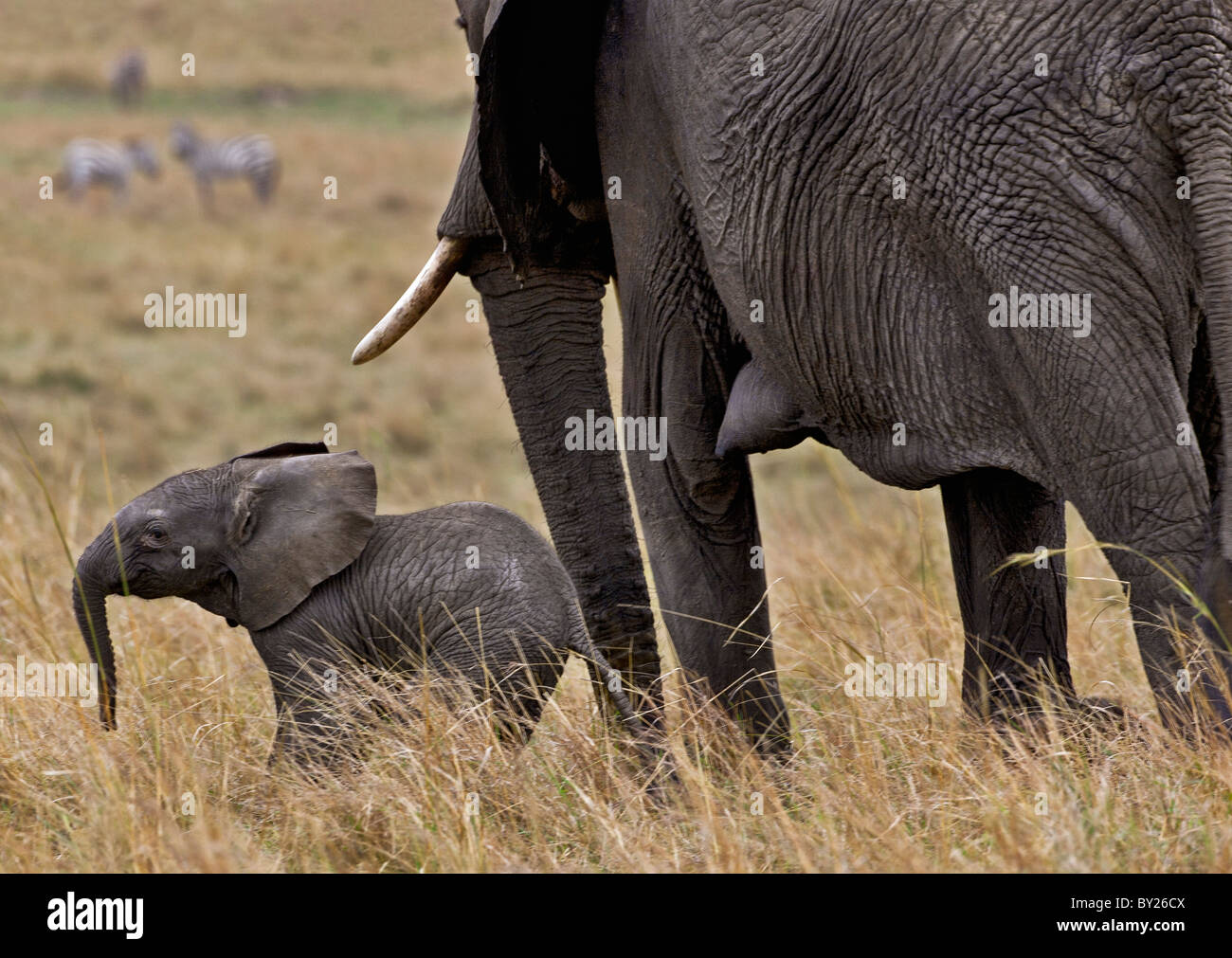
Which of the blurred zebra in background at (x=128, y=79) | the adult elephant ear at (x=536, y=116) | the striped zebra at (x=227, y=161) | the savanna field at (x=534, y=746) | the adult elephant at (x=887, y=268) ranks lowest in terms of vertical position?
the savanna field at (x=534, y=746)

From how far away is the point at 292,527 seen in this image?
11.2 ft

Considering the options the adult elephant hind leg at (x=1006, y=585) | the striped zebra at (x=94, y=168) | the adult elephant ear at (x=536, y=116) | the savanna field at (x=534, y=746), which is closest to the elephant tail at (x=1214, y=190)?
the savanna field at (x=534, y=746)

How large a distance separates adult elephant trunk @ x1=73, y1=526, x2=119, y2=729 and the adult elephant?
67 cm

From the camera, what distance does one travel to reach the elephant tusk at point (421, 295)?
138 inches

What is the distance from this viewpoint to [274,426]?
10953 mm

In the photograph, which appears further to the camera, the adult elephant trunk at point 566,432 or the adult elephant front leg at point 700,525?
the adult elephant trunk at point 566,432

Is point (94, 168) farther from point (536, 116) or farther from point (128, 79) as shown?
point (536, 116)

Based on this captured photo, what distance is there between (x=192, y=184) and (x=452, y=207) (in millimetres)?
20776

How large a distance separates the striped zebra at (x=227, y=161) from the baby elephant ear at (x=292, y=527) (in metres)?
19.0

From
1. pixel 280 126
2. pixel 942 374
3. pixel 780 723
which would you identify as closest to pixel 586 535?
pixel 780 723

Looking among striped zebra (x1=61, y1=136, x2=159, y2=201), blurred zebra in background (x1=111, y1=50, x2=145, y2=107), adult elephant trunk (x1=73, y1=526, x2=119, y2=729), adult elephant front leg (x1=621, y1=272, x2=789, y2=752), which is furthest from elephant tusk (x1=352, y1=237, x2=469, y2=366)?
blurred zebra in background (x1=111, y1=50, x2=145, y2=107)

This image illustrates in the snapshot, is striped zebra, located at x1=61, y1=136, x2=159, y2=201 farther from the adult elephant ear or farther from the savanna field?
the adult elephant ear

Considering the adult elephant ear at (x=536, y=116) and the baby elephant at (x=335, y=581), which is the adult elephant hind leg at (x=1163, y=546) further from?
the adult elephant ear at (x=536, y=116)
